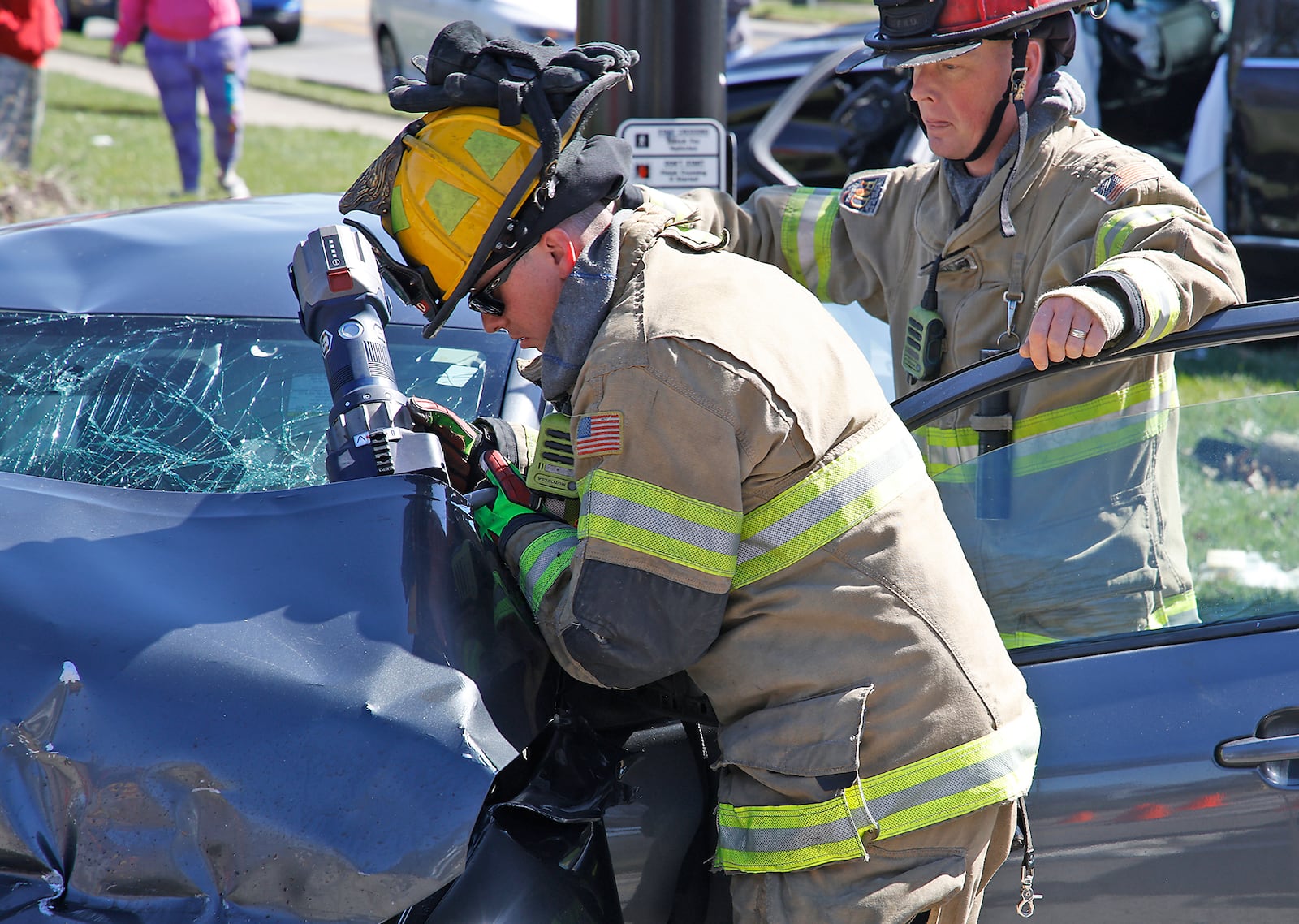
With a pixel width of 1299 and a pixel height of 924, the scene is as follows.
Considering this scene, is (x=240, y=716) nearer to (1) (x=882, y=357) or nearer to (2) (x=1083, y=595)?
(2) (x=1083, y=595)

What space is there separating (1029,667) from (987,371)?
48 cm

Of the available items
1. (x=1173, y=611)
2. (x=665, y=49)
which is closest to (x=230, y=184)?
(x=665, y=49)

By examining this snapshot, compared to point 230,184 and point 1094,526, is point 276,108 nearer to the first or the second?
point 230,184

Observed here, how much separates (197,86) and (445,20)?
3.90 meters

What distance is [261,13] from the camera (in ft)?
54.8

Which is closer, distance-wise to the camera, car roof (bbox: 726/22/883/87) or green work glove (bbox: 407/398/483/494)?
green work glove (bbox: 407/398/483/494)

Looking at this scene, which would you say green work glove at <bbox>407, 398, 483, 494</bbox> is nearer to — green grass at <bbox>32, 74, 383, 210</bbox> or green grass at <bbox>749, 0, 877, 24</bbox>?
green grass at <bbox>32, 74, 383, 210</bbox>

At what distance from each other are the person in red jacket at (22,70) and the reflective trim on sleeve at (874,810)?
7.89 m

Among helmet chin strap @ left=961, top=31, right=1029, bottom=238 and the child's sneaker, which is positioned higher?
helmet chin strap @ left=961, top=31, right=1029, bottom=238

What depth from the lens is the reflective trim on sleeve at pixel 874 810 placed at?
5.40ft

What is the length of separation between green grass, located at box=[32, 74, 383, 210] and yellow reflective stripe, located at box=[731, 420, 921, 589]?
7.42 m

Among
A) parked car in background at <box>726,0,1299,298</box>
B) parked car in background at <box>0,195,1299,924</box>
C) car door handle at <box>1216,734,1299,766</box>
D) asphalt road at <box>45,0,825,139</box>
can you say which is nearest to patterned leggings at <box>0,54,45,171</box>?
asphalt road at <box>45,0,825,139</box>

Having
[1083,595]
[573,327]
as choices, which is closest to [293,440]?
[573,327]

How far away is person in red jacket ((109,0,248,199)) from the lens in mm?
8102
